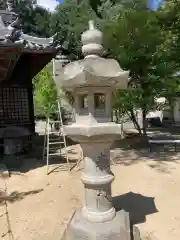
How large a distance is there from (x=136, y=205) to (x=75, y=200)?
129 cm

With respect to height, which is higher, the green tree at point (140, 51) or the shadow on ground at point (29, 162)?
the green tree at point (140, 51)

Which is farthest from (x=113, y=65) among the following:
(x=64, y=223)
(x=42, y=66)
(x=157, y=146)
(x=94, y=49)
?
(x=42, y=66)

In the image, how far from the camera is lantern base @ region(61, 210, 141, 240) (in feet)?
11.9

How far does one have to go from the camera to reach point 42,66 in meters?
12.3

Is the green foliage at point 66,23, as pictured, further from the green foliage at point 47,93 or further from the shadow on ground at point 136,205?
the shadow on ground at point 136,205

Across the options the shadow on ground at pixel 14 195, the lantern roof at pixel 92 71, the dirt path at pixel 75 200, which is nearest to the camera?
the lantern roof at pixel 92 71

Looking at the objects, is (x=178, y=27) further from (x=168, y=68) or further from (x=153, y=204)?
(x=153, y=204)

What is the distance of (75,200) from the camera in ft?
17.9

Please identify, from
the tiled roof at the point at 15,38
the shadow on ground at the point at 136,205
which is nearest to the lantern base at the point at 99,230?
the shadow on ground at the point at 136,205

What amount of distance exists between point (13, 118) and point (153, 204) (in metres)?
8.07

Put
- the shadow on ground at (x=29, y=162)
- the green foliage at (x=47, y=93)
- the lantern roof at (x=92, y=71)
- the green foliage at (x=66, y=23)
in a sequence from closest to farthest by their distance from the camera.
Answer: the lantern roof at (x=92, y=71) < the shadow on ground at (x=29, y=162) < the green foliage at (x=47, y=93) < the green foliage at (x=66, y=23)

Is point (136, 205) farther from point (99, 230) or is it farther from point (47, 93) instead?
point (47, 93)

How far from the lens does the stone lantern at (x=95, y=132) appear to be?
11.9 feet

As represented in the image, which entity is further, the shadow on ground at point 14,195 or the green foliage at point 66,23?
the green foliage at point 66,23
